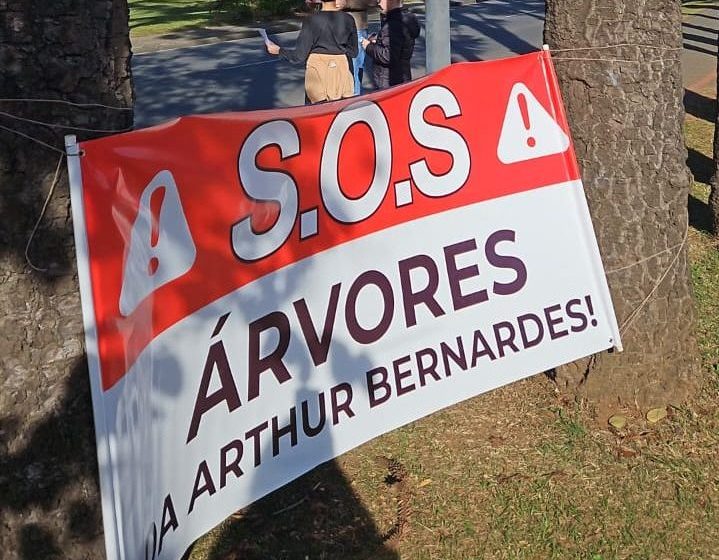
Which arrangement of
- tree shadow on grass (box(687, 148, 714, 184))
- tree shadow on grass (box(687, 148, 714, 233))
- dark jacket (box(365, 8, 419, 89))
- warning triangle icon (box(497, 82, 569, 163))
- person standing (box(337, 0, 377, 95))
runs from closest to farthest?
warning triangle icon (box(497, 82, 569, 163)) < tree shadow on grass (box(687, 148, 714, 233)) < tree shadow on grass (box(687, 148, 714, 184)) < dark jacket (box(365, 8, 419, 89)) < person standing (box(337, 0, 377, 95))

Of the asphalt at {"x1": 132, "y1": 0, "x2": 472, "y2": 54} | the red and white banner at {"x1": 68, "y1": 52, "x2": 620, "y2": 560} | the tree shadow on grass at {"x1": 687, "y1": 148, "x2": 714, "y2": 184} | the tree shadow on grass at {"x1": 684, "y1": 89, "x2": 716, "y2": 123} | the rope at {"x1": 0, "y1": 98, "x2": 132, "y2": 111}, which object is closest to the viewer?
the red and white banner at {"x1": 68, "y1": 52, "x2": 620, "y2": 560}

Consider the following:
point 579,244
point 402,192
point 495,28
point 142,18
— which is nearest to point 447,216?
point 402,192

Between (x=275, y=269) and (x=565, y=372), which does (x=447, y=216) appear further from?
(x=565, y=372)

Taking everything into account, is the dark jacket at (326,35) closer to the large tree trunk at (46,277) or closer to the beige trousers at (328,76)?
the beige trousers at (328,76)

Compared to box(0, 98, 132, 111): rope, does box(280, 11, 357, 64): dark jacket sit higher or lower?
lower

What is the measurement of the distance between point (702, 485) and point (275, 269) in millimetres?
2161

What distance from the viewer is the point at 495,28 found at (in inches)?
749

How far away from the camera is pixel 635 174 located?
427cm

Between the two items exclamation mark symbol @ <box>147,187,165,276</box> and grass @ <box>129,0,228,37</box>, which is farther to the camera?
grass @ <box>129,0,228,37</box>

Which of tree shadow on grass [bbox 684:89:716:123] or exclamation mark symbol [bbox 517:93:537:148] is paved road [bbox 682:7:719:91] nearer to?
tree shadow on grass [bbox 684:89:716:123]

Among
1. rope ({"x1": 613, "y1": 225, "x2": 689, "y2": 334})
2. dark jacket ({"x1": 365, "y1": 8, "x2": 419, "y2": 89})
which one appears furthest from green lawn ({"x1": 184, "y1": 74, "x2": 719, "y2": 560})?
dark jacket ({"x1": 365, "y1": 8, "x2": 419, "y2": 89})

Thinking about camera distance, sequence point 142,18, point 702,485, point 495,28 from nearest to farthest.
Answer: point 702,485
point 495,28
point 142,18

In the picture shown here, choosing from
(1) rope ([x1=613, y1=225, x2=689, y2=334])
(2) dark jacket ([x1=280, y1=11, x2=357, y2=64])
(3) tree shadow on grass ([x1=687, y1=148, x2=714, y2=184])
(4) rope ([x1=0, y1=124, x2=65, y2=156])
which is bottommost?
(3) tree shadow on grass ([x1=687, y1=148, x2=714, y2=184])

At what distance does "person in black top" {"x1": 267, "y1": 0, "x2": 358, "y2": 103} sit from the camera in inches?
306
